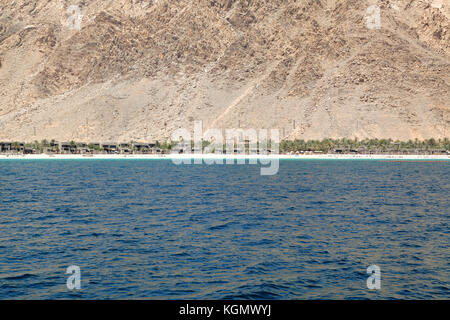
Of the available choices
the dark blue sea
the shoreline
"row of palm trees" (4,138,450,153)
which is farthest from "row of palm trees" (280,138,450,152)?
the dark blue sea

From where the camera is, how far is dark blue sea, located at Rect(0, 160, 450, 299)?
63.2ft

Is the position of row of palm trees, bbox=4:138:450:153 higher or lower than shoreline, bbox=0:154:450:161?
higher

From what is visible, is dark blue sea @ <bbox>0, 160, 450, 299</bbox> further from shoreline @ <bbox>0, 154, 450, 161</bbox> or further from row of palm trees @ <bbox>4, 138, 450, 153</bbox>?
row of palm trees @ <bbox>4, 138, 450, 153</bbox>

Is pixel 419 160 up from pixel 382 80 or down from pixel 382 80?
down

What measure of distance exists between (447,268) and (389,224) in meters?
13.0

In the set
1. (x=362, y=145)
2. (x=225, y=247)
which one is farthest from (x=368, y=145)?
(x=225, y=247)

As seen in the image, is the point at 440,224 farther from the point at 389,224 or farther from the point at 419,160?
the point at 419,160

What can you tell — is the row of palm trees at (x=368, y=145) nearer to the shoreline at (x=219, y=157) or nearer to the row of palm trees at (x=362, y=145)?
the row of palm trees at (x=362, y=145)

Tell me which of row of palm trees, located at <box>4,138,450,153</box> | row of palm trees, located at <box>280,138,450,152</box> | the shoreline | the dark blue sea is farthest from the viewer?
row of palm trees, located at <box>4,138,450,153</box>

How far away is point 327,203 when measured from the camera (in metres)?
48.5

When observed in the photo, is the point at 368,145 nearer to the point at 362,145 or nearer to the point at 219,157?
the point at 362,145

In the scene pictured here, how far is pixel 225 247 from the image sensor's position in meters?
26.9

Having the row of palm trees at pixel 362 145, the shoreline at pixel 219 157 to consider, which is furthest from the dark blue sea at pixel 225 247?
the row of palm trees at pixel 362 145

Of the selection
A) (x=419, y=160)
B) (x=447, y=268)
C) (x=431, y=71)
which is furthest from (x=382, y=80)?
(x=447, y=268)
